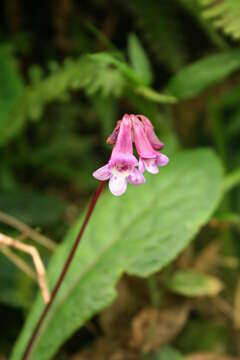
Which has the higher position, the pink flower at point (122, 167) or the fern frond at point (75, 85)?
the fern frond at point (75, 85)

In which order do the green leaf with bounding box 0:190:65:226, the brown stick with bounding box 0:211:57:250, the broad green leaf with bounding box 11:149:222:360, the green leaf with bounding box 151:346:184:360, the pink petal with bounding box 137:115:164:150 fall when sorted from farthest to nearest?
the green leaf with bounding box 0:190:65:226 → the brown stick with bounding box 0:211:57:250 → the green leaf with bounding box 151:346:184:360 → the broad green leaf with bounding box 11:149:222:360 → the pink petal with bounding box 137:115:164:150

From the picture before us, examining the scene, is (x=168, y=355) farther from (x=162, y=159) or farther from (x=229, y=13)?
(x=229, y=13)

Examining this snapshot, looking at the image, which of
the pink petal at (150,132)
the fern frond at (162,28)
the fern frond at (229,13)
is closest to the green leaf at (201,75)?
the fern frond at (229,13)

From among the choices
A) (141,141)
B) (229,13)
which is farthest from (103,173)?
(229,13)

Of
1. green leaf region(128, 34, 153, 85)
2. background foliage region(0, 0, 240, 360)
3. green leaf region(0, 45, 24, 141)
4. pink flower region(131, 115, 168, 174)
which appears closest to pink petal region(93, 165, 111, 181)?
pink flower region(131, 115, 168, 174)

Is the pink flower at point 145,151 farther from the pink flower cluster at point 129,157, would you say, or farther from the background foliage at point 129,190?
the background foliage at point 129,190

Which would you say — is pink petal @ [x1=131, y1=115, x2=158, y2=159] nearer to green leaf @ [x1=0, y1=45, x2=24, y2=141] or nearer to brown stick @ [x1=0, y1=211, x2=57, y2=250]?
brown stick @ [x1=0, y1=211, x2=57, y2=250]
